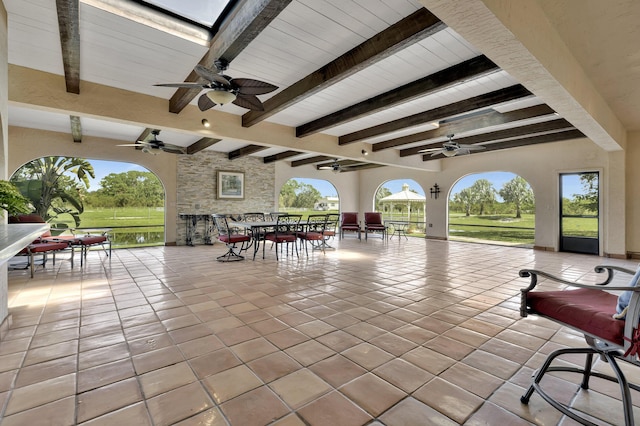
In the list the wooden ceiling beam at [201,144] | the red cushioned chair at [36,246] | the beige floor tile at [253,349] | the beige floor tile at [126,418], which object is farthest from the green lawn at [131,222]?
the beige floor tile at [126,418]

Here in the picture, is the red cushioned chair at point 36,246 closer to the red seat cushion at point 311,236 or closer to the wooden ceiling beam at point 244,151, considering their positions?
the red seat cushion at point 311,236

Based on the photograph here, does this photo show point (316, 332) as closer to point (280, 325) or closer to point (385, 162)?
point (280, 325)

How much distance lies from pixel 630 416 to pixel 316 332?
71.8 inches

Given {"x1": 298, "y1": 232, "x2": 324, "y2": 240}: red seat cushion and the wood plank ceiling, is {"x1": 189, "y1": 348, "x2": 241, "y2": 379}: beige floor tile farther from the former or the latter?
{"x1": 298, "y1": 232, "x2": 324, "y2": 240}: red seat cushion

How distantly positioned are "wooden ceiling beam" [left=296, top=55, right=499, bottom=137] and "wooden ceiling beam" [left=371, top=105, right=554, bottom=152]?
2.39 m

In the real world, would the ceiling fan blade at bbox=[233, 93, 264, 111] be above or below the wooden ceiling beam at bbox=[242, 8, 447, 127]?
below

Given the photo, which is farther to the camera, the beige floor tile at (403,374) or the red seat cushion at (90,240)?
the red seat cushion at (90,240)

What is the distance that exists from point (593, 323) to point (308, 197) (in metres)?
12.1

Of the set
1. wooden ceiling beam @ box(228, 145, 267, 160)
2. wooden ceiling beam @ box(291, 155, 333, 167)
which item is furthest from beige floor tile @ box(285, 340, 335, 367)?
wooden ceiling beam @ box(291, 155, 333, 167)

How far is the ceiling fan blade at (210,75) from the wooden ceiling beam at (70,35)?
0.88m

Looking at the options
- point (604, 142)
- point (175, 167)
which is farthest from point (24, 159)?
point (604, 142)

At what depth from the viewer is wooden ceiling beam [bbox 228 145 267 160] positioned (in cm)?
714

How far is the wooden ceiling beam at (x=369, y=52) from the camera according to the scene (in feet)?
7.64

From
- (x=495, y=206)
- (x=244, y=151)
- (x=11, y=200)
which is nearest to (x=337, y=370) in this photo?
(x=11, y=200)
